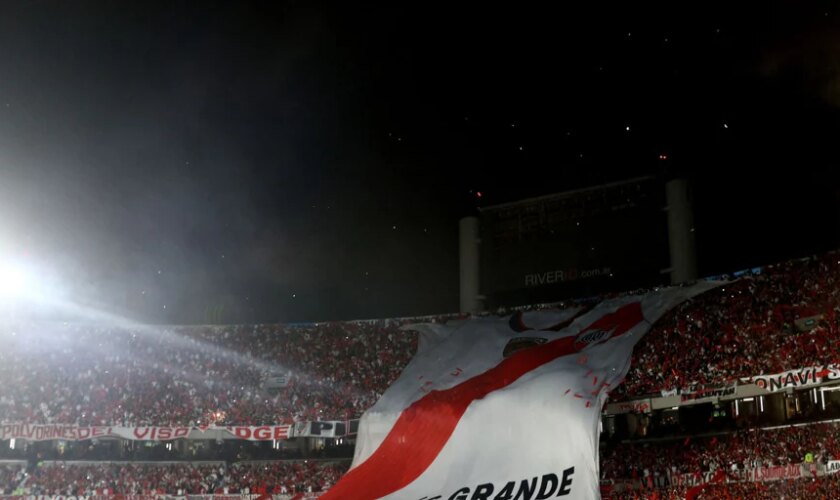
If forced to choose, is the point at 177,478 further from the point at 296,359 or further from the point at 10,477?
the point at 296,359

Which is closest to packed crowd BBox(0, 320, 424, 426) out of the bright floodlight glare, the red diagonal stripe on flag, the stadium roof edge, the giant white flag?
the bright floodlight glare

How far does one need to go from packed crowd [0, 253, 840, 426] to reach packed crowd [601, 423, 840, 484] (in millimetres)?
2048

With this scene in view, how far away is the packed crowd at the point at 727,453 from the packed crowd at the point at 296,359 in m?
2.05

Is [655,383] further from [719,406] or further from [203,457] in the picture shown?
[203,457]

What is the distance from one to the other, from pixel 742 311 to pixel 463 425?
427 inches

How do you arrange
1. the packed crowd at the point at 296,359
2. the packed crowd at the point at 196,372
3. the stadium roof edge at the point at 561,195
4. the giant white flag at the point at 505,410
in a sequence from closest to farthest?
the giant white flag at the point at 505,410 → the packed crowd at the point at 296,359 → the stadium roof edge at the point at 561,195 → the packed crowd at the point at 196,372

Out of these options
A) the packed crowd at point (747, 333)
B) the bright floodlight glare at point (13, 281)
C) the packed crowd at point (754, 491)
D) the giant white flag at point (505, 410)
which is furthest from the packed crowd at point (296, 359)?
the packed crowd at point (754, 491)

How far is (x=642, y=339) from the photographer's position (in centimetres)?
2989

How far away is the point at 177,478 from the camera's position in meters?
32.5

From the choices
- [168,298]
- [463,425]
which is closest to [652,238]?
[463,425]

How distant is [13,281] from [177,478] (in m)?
11.9

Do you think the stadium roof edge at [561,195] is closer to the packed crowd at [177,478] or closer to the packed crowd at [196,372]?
the packed crowd at [196,372]

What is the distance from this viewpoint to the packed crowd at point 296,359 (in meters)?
26.3

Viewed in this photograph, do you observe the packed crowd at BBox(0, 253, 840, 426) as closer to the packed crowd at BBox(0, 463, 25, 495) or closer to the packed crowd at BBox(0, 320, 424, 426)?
the packed crowd at BBox(0, 320, 424, 426)
